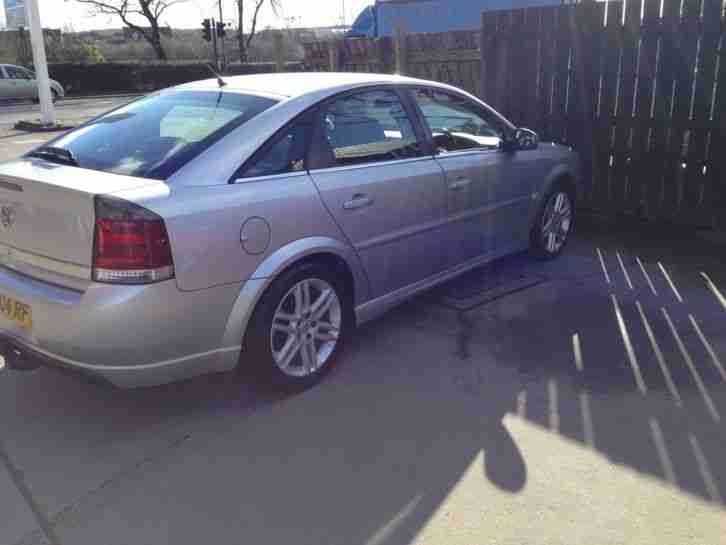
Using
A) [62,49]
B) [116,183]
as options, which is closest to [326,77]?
[116,183]

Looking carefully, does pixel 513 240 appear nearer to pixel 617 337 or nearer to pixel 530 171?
pixel 530 171

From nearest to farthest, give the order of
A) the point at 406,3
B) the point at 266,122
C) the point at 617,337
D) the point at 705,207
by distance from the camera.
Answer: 1. the point at 266,122
2. the point at 617,337
3. the point at 705,207
4. the point at 406,3

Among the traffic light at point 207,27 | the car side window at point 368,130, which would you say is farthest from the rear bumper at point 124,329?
the traffic light at point 207,27

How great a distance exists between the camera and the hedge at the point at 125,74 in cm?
3534

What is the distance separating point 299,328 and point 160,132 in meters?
1.23

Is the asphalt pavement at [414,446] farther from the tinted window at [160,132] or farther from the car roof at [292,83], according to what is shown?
the car roof at [292,83]

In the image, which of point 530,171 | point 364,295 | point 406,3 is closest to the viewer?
point 364,295

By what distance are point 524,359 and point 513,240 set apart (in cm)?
150

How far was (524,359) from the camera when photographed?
13.3 feet

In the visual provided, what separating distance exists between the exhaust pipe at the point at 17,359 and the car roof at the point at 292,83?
174 centimetres

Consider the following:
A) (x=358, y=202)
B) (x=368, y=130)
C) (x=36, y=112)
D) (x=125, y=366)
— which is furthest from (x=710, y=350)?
(x=36, y=112)

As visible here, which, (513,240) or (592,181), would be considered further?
(592,181)

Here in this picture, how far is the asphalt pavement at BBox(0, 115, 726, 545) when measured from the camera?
2.66 meters

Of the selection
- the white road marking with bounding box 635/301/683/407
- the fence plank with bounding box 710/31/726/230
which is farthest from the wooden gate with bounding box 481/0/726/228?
the white road marking with bounding box 635/301/683/407
